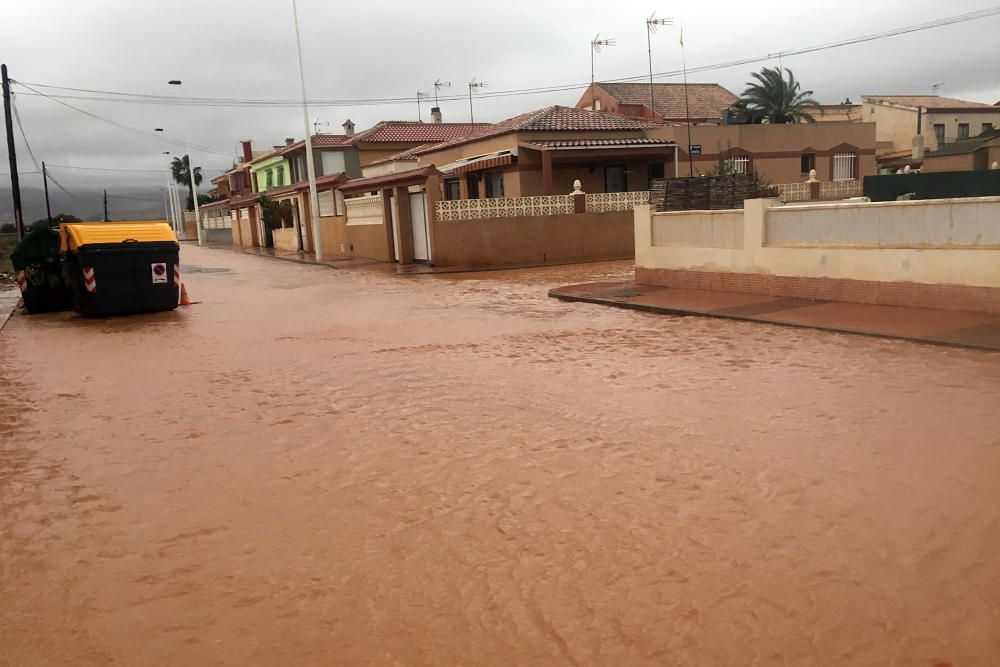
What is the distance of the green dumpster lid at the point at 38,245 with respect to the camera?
53.8ft

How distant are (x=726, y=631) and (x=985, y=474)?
102 inches

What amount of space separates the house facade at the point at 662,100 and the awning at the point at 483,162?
16776 mm

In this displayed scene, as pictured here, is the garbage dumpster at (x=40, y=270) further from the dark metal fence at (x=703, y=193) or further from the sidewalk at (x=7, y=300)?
the dark metal fence at (x=703, y=193)

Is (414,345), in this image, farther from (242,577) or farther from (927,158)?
(927,158)

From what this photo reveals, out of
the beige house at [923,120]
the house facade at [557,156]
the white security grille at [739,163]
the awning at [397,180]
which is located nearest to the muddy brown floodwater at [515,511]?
the awning at [397,180]

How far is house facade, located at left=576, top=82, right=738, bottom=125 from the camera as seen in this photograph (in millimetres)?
45406

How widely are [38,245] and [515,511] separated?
15575 mm

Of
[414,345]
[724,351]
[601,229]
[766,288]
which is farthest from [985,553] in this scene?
[601,229]

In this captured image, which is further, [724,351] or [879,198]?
[879,198]

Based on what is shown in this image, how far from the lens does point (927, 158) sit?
39.0m

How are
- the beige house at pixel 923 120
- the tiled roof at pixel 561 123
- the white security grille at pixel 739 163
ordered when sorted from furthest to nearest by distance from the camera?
the beige house at pixel 923 120
the white security grille at pixel 739 163
the tiled roof at pixel 561 123

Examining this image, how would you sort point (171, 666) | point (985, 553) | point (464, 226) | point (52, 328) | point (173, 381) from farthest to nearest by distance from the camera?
point (464, 226), point (52, 328), point (173, 381), point (985, 553), point (171, 666)

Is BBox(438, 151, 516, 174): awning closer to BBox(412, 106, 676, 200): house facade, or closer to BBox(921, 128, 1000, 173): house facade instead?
BBox(412, 106, 676, 200): house facade

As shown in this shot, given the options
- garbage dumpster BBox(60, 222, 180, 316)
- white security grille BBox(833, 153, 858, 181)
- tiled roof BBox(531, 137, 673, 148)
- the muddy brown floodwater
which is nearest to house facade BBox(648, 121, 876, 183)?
white security grille BBox(833, 153, 858, 181)
